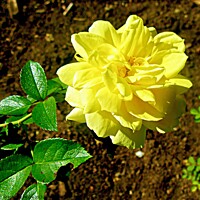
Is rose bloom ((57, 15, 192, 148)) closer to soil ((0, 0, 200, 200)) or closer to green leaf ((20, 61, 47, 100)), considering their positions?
green leaf ((20, 61, 47, 100))

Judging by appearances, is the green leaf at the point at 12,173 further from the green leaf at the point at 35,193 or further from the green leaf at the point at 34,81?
the green leaf at the point at 34,81

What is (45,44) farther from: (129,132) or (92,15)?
(129,132)

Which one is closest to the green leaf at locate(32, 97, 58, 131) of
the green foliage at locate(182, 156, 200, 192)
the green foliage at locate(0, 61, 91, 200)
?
the green foliage at locate(0, 61, 91, 200)

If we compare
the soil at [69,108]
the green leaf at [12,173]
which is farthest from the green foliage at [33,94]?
the soil at [69,108]

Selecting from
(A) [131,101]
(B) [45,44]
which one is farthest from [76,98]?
(B) [45,44]

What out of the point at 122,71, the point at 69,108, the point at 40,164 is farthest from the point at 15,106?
the point at 69,108

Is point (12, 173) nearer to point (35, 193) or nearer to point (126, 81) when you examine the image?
point (35, 193)
